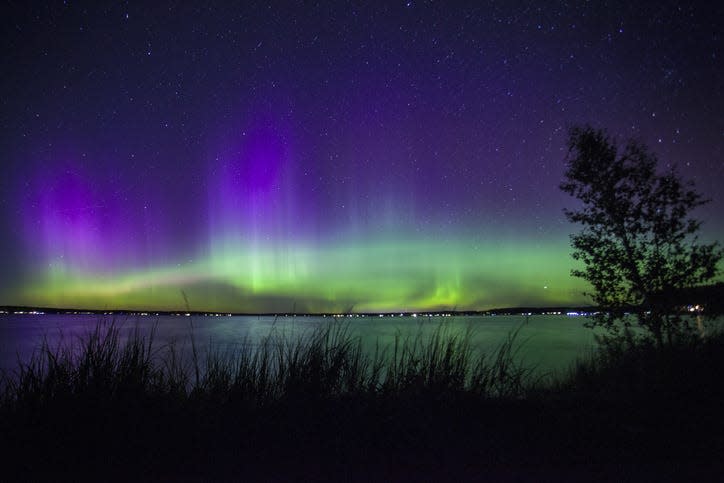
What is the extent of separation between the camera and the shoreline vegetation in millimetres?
3549

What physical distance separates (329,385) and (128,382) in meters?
2.39

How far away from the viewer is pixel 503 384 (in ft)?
19.9

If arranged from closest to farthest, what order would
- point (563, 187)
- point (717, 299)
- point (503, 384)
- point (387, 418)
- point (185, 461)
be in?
point (185, 461) → point (387, 418) → point (503, 384) → point (717, 299) → point (563, 187)

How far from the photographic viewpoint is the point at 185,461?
3658mm

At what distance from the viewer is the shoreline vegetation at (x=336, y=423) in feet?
11.6

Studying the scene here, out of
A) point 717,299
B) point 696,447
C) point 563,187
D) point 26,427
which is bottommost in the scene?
point 696,447

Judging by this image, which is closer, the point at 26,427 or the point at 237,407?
the point at 26,427

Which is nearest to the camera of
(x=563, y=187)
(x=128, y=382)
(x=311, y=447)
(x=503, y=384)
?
(x=311, y=447)

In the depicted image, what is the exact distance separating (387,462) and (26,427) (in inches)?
141

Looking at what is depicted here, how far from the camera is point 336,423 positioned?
4.39m

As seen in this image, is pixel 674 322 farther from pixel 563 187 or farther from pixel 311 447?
pixel 311 447

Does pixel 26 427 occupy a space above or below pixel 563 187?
below

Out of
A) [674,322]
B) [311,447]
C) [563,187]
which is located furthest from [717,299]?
[311,447]

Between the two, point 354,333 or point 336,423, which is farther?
point 354,333
